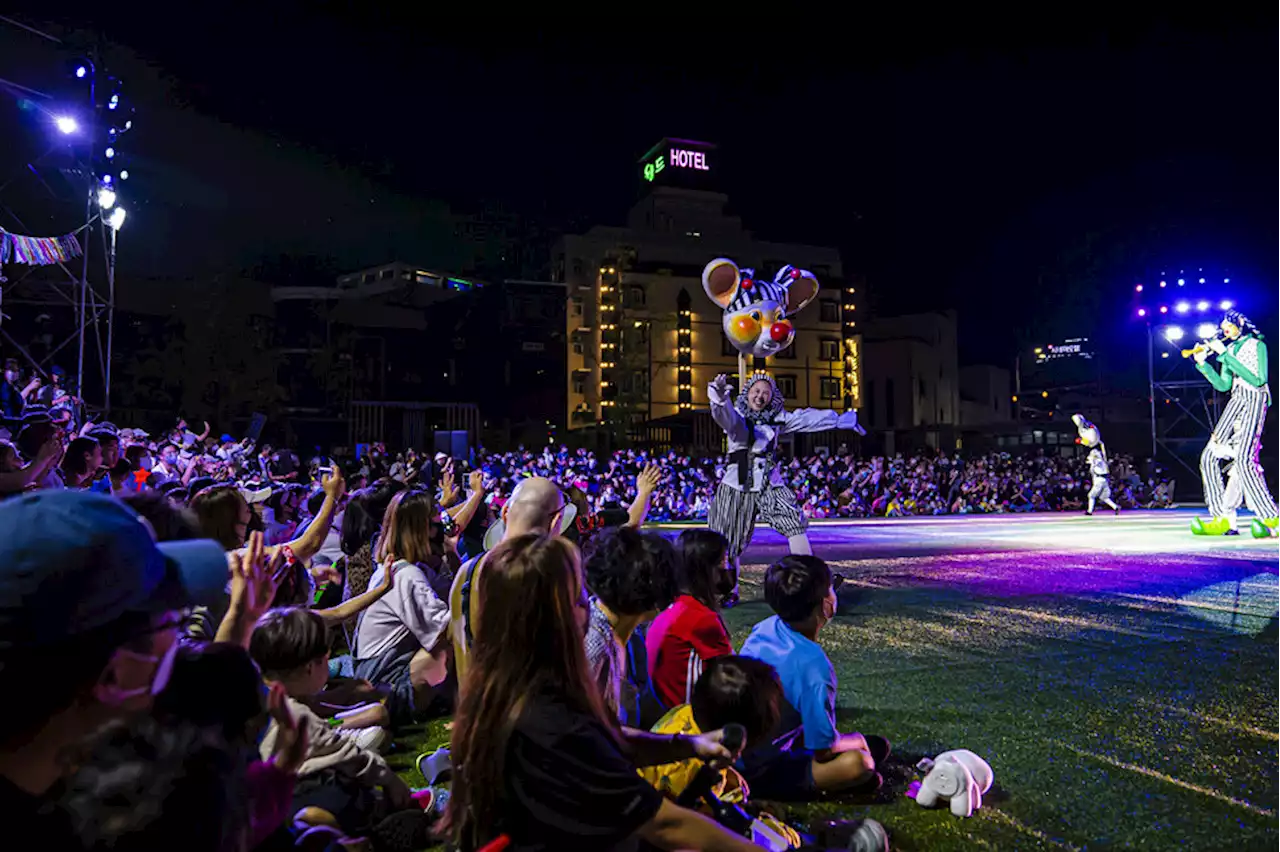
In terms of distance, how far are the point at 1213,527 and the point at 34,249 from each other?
20.1 m

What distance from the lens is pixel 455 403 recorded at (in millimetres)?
33281

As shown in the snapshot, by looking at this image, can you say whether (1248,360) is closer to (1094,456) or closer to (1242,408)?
(1242,408)

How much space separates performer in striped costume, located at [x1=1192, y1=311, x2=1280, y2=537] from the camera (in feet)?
37.6

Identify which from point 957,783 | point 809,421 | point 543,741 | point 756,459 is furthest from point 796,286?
point 543,741

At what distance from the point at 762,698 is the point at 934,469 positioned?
26.4 meters

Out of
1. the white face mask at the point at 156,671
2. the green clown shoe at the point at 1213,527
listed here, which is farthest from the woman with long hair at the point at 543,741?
the green clown shoe at the point at 1213,527

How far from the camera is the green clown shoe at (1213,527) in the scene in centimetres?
1295

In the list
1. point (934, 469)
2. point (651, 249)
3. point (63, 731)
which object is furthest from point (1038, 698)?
point (651, 249)

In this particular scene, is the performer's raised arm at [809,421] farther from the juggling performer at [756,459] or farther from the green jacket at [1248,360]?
the green jacket at [1248,360]

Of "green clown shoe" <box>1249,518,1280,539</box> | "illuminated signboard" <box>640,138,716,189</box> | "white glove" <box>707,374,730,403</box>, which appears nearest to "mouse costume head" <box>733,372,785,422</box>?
"white glove" <box>707,374,730,403</box>

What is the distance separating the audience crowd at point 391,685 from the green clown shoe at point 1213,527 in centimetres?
1217

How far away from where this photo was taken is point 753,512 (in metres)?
7.76

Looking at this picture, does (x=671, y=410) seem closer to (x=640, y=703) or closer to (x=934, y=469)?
(x=934, y=469)

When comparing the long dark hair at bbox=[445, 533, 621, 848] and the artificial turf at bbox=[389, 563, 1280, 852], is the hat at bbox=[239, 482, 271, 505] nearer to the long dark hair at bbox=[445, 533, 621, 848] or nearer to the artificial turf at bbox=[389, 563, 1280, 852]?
the artificial turf at bbox=[389, 563, 1280, 852]
